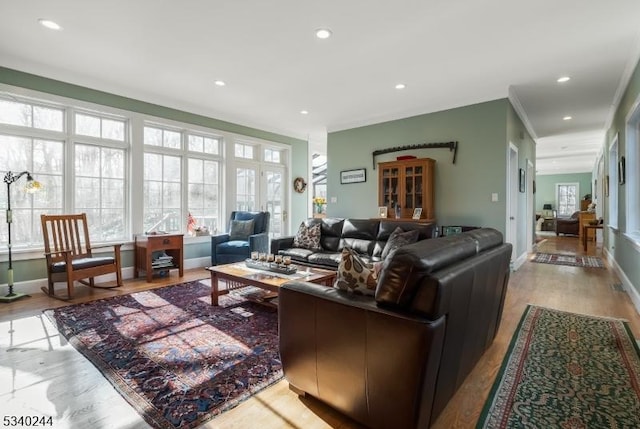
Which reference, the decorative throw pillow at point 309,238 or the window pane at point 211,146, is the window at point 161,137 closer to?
the window pane at point 211,146

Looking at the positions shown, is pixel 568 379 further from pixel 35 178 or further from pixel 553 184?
pixel 553 184

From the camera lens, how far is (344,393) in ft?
5.03

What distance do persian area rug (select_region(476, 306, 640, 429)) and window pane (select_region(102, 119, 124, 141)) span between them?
17.3ft

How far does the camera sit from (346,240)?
4668mm

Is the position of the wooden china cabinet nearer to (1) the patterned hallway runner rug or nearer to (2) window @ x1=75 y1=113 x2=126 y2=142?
(1) the patterned hallway runner rug

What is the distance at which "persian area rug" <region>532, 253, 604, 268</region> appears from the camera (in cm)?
582

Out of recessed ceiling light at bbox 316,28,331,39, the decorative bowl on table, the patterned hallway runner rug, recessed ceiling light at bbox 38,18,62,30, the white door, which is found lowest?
the patterned hallway runner rug

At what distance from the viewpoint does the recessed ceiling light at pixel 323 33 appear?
2.97 metres

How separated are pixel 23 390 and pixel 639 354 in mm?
4046

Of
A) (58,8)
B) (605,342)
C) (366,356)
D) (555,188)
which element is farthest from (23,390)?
(555,188)

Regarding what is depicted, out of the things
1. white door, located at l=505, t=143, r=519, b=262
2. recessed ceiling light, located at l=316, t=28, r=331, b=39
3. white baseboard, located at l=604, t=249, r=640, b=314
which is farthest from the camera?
white door, located at l=505, t=143, r=519, b=262

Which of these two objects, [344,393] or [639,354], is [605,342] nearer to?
[639,354]

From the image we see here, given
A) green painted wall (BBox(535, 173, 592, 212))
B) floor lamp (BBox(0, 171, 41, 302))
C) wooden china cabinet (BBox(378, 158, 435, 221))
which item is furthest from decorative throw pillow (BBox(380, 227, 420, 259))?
green painted wall (BBox(535, 173, 592, 212))

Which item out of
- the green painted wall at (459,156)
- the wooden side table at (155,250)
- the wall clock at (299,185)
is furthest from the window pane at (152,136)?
the green painted wall at (459,156)
